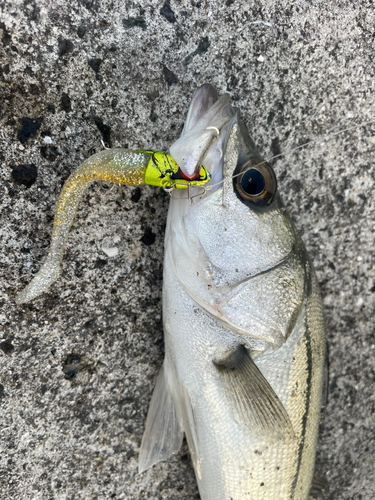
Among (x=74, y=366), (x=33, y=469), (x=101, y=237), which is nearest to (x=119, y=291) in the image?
(x=101, y=237)

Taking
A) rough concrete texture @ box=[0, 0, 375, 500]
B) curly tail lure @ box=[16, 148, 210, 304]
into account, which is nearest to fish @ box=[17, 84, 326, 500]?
curly tail lure @ box=[16, 148, 210, 304]

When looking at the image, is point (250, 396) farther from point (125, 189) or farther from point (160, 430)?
point (125, 189)

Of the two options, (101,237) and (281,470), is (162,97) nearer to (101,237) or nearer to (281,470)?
(101,237)

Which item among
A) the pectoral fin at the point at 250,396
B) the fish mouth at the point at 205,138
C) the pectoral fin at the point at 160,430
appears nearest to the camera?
the fish mouth at the point at 205,138

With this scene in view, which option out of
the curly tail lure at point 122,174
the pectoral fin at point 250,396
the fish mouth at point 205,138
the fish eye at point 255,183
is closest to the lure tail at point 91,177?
the curly tail lure at point 122,174

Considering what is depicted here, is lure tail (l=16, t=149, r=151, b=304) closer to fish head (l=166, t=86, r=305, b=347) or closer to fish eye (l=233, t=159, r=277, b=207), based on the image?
fish head (l=166, t=86, r=305, b=347)

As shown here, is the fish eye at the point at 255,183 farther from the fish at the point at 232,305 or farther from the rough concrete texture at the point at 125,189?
the rough concrete texture at the point at 125,189

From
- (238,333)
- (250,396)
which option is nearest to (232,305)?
(238,333)
